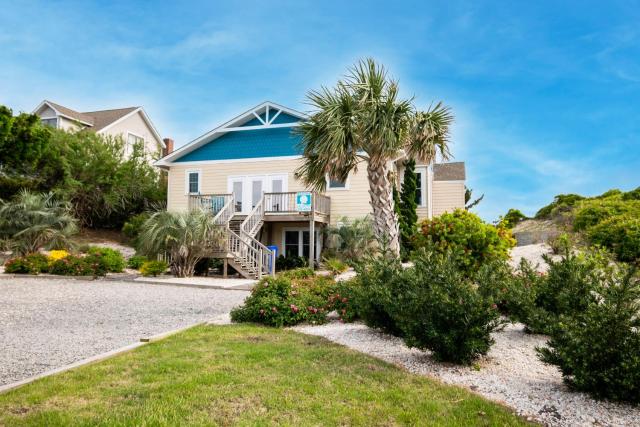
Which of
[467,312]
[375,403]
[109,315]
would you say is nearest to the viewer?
[375,403]

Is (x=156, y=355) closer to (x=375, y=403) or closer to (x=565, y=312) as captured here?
(x=375, y=403)

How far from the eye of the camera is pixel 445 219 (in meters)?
13.3

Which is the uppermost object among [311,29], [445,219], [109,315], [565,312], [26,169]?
[311,29]

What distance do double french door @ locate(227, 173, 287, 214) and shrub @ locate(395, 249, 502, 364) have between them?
16865 millimetres

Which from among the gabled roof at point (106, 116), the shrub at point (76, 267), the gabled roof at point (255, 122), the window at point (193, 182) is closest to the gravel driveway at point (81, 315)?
the shrub at point (76, 267)

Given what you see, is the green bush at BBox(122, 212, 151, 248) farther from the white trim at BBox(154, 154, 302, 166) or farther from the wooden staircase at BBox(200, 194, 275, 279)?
the wooden staircase at BBox(200, 194, 275, 279)

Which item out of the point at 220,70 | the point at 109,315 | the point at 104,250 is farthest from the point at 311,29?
the point at 104,250

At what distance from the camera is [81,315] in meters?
9.12

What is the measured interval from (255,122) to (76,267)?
10.9m

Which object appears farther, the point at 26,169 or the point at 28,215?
the point at 26,169

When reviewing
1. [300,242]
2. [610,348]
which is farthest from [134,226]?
[610,348]

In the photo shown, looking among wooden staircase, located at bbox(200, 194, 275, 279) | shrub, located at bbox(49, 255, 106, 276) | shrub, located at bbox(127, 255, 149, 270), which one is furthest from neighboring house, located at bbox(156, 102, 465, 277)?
shrub, located at bbox(49, 255, 106, 276)

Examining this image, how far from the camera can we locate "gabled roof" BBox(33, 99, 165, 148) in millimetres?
28592

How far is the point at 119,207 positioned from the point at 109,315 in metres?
20.3
